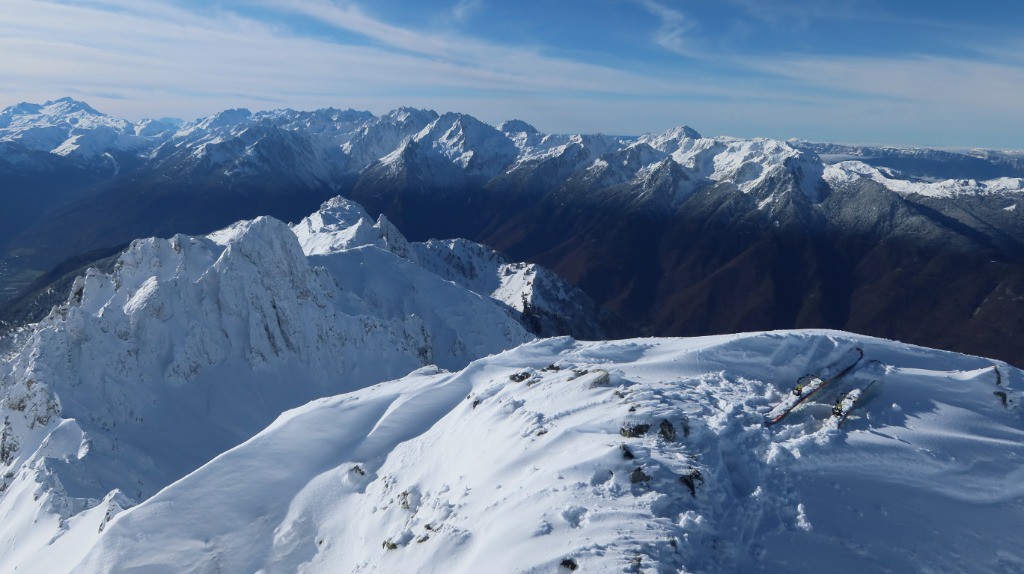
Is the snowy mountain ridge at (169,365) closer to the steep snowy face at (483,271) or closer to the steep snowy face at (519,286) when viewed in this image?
the steep snowy face at (483,271)

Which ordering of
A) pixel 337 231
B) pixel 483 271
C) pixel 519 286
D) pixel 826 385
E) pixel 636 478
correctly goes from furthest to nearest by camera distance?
pixel 483 271, pixel 519 286, pixel 337 231, pixel 826 385, pixel 636 478

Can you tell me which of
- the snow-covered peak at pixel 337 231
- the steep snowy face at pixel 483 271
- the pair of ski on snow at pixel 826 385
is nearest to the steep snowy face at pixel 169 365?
the pair of ski on snow at pixel 826 385

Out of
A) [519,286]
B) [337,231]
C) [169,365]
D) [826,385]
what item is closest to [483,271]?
[519,286]

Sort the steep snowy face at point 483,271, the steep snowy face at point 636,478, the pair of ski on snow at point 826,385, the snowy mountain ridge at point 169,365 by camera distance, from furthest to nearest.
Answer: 1. the steep snowy face at point 483,271
2. the snowy mountain ridge at point 169,365
3. the pair of ski on snow at point 826,385
4. the steep snowy face at point 636,478

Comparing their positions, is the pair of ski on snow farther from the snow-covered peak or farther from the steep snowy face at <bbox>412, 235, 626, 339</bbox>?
the steep snowy face at <bbox>412, 235, 626, 339</bbox>

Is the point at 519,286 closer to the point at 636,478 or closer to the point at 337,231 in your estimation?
the point at 337,231

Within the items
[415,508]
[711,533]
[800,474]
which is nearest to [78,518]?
[415,508]

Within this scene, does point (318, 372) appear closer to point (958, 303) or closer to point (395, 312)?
point (395, 312)
